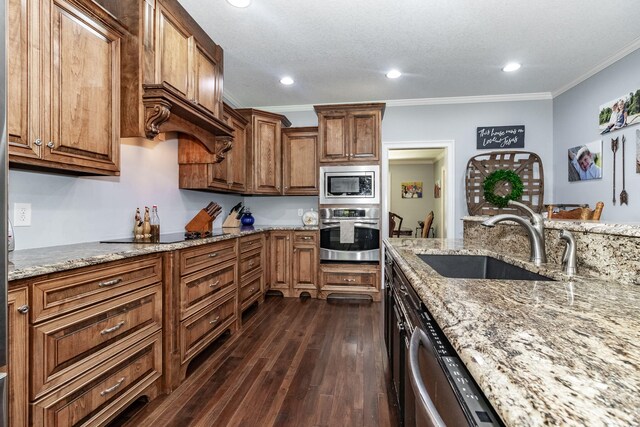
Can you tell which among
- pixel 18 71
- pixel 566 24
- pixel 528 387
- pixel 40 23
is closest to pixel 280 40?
pixel 40 23

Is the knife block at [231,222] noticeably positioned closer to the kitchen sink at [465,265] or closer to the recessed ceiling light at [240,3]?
the recessed ceiling light at [240,3]

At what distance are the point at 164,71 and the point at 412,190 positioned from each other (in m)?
7.98

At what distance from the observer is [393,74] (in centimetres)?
352

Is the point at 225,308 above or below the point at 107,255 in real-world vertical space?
below

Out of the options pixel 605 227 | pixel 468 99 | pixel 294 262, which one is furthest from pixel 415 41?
pixel 294 262

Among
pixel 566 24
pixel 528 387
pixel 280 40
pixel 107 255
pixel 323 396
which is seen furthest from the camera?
pixel 280 40

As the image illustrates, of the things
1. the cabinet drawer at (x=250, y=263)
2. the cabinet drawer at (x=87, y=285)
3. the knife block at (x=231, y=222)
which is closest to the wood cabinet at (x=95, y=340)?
the cabinet drawer at (x=87, y=285)

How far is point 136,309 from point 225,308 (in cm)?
104

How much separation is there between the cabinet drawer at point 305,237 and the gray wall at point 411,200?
5611mm

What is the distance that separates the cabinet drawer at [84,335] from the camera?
1.22 metres

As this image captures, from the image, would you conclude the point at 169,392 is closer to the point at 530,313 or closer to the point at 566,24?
the point at 530,313

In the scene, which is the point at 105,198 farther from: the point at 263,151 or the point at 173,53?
the point at 263,151

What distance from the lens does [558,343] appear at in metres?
0.53

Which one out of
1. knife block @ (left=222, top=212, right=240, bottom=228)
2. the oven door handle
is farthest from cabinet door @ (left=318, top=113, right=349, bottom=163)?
the oven door handle
